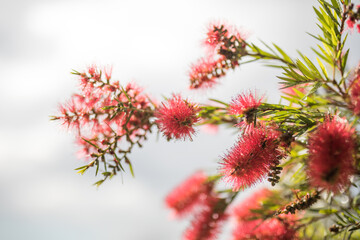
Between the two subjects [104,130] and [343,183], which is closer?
[343,183]

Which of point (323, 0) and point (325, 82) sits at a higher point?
point (323, 0)

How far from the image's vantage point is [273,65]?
952 mm

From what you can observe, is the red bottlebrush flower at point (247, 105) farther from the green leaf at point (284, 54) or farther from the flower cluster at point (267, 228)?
the flower cluster at point (267, 228)

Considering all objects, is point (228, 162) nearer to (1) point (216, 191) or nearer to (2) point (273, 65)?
(2) point (273, 65)

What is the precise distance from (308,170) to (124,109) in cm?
48

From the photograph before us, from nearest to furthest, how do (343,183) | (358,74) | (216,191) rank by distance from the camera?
(343,183) → (358,74) → (216,191)

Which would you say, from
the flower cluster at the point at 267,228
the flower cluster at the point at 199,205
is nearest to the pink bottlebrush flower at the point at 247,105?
the flower cluster at the point at 267,228

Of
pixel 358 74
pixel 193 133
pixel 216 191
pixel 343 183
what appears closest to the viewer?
pixel 343 183

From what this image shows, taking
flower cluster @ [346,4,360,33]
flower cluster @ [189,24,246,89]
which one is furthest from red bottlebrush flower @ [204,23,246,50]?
flower cluster @ [346,4,360,33]

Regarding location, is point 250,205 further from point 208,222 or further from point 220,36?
point 220,36

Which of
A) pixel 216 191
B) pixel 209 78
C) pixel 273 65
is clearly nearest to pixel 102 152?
pixel 209 78

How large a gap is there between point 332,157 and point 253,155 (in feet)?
0.61

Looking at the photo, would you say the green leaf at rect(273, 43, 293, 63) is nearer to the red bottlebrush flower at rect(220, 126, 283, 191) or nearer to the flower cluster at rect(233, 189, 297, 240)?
the red bottlebrush flower at rect(220, 126, 283, 191)

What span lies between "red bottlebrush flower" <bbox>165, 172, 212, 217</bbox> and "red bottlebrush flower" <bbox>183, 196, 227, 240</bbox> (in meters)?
0.09
